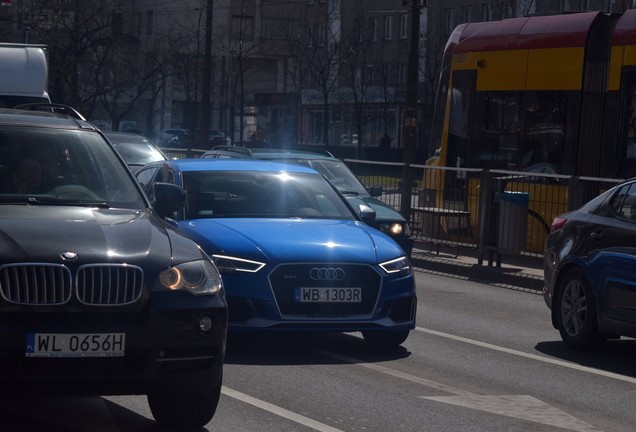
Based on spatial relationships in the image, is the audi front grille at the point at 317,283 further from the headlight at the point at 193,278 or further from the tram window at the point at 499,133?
the tram window at the point at 499,133

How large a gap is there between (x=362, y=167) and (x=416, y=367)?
1315 centimetres

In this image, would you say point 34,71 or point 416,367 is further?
point 34,71

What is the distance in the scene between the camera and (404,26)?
→ 6894cm

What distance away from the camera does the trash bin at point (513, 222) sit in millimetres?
17609

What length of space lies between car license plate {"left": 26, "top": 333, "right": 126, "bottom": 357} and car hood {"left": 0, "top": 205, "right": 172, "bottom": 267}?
364 millimetres

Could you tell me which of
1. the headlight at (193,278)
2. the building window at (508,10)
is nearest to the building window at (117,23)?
the building window at (508,10)

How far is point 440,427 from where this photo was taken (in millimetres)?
7457

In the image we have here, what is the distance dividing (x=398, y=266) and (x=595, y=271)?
1.73 meters

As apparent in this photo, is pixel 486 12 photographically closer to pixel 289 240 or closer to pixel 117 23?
pixel 117 23

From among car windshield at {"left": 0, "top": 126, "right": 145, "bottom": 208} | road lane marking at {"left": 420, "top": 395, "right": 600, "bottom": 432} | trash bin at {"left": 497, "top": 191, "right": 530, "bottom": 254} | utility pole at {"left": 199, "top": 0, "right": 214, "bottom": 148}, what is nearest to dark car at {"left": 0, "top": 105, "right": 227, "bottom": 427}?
car windshield at {"left": 0, "top": 126, "right": 145, "bottom": 208}

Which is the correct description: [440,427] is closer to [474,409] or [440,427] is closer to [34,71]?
[474,409]

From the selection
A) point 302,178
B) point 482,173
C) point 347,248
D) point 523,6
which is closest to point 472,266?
point 482,173

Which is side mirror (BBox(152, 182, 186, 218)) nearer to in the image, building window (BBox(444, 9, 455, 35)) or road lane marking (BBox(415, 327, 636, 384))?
road lane marking (BBox(415, 327, 636, 384))

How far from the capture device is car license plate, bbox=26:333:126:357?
625 centimetres
